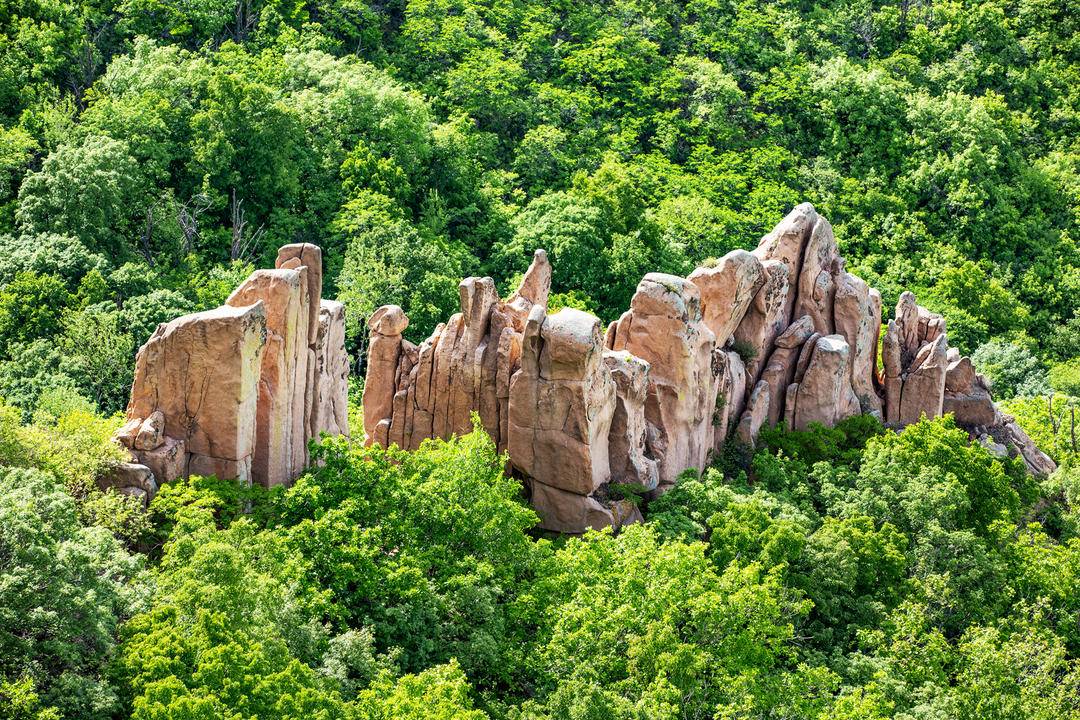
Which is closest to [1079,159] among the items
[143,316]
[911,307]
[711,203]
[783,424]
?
[711,203]

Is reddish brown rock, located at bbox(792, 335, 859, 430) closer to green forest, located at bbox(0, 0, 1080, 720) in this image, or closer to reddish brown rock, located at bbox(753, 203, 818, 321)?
green forest, located at bbox(0, 0, 1080, 720)

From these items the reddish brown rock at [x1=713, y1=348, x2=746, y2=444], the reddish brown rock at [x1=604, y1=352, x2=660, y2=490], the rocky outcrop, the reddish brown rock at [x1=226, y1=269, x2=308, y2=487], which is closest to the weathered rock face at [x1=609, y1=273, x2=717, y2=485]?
the reddish brown rock at [x1=604, y1=352, x2=660, y2=490]

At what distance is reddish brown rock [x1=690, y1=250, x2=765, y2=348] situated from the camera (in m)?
71.9

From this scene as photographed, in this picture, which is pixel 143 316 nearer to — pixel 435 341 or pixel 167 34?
pixel 435 341

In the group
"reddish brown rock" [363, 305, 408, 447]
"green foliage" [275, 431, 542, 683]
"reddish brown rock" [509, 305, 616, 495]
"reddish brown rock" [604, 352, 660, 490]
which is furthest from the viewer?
"reddish brown rock" [363, 305, 408, 447]

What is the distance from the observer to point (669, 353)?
67688 mm

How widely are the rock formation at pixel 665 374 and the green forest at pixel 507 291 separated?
171cm

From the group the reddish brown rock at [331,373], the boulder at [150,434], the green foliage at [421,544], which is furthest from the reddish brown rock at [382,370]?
the boulder at [150,434]

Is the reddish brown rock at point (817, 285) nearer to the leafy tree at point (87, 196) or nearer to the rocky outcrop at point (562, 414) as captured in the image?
the rocky outcrop at point (562, 414)

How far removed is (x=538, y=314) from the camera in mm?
62281

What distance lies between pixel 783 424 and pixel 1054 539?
1256 centimetres

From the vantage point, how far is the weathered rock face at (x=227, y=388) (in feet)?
186

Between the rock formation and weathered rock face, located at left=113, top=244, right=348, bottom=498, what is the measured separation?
274 inches

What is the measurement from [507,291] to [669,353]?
112ft
